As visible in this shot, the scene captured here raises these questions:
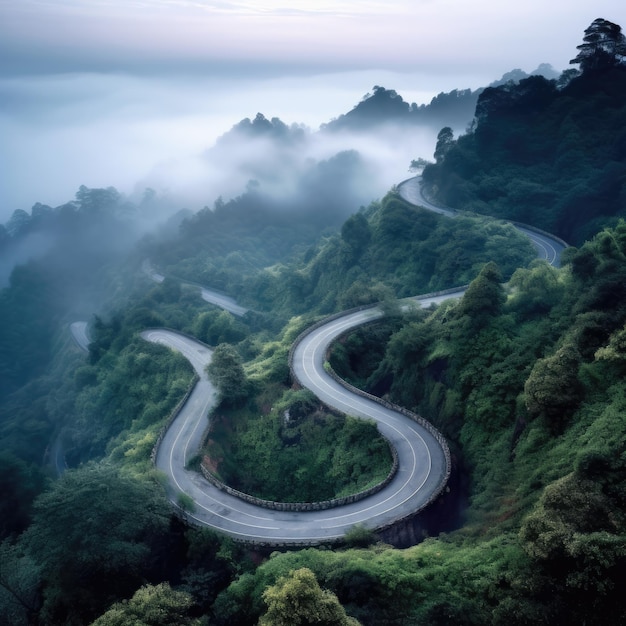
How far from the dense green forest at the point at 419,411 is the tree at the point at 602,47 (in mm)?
302

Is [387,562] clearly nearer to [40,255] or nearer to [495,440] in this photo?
[495,440]

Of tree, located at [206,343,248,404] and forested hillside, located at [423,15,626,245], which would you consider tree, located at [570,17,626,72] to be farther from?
tree, located at [206,343,248,404]

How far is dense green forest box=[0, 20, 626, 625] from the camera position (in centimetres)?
2250

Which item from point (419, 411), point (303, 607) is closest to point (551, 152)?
point (419, 411)

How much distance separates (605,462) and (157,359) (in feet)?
182

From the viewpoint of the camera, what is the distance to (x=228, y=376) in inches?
1854

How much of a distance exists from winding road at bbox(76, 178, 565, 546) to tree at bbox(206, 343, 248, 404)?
3796 millimetres

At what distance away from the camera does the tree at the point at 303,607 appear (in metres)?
19.9

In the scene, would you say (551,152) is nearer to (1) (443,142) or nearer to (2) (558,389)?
(1) (443,142)

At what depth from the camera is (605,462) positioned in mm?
22828

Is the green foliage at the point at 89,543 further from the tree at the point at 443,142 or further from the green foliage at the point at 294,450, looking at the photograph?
the tree at the point at 443,142

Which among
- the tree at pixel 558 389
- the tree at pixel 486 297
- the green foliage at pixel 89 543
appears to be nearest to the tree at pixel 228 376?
the green foliage at pixel 89 543

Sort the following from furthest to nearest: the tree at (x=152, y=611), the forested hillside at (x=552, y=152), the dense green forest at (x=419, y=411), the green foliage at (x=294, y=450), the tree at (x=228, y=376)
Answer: the forested hillside at (x=552, y=152) < the tree at (x=228, y=376) < the green foliage at (x=294, y=450) < the dense green forest at (x=419, y=411) < the tree at (x=152, y=611)

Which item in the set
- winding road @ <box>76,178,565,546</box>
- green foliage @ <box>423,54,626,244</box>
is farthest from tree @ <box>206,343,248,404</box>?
green foliage @ <box>423,54,626,244</box>
